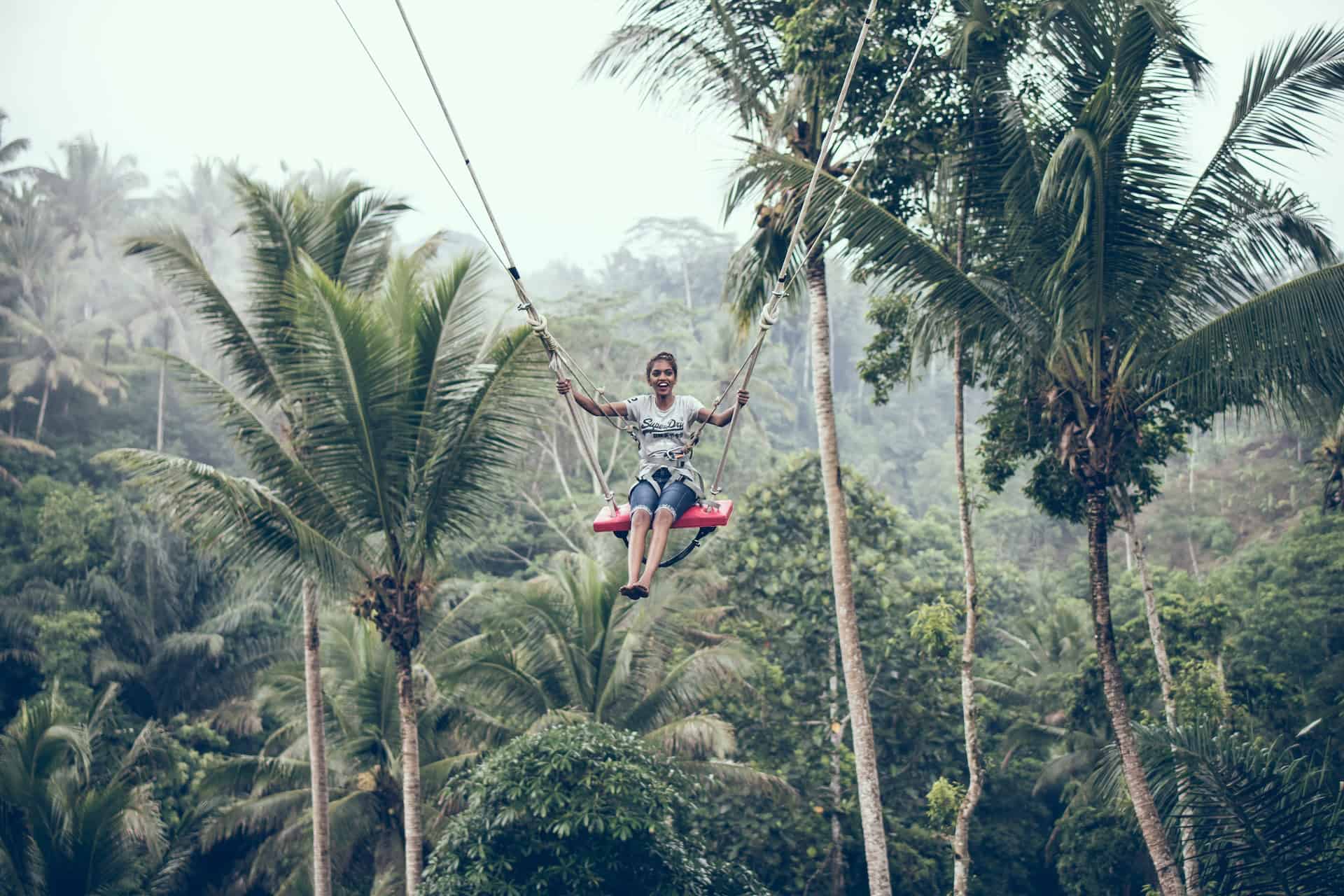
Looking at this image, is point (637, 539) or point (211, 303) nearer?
point (637, 539)

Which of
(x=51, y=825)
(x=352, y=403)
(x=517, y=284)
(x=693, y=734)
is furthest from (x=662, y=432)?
(x=51, y=825)

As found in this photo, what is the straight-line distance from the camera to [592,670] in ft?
42.5

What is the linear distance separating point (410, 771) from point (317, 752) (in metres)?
1.79

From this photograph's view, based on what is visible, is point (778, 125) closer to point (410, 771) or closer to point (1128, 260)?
point (1128, 260)

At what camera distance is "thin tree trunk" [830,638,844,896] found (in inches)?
590

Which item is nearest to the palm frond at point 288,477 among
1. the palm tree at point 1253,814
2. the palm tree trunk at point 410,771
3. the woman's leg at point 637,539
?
the palm tree trunk at point 410,771

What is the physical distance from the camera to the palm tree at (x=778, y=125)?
10.3 meters

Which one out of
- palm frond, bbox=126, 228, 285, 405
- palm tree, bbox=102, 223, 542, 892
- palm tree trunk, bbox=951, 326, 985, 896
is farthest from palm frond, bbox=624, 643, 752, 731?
palm frond, bbox=126, 228, 285, 405

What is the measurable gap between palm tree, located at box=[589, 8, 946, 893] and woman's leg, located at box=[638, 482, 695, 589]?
4.01 m

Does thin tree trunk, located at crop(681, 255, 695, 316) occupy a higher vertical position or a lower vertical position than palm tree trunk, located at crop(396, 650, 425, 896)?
higher

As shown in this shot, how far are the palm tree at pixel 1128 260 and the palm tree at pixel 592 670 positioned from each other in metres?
4.80

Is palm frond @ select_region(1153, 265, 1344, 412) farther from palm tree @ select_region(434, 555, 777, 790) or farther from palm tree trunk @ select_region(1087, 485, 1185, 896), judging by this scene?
palm tree @ select_region(434, 555, 777, 790)

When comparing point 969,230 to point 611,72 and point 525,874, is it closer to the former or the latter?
point 611,72

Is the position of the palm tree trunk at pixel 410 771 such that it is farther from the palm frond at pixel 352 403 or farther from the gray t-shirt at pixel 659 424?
the gray t-shirt at pixel 659 424
